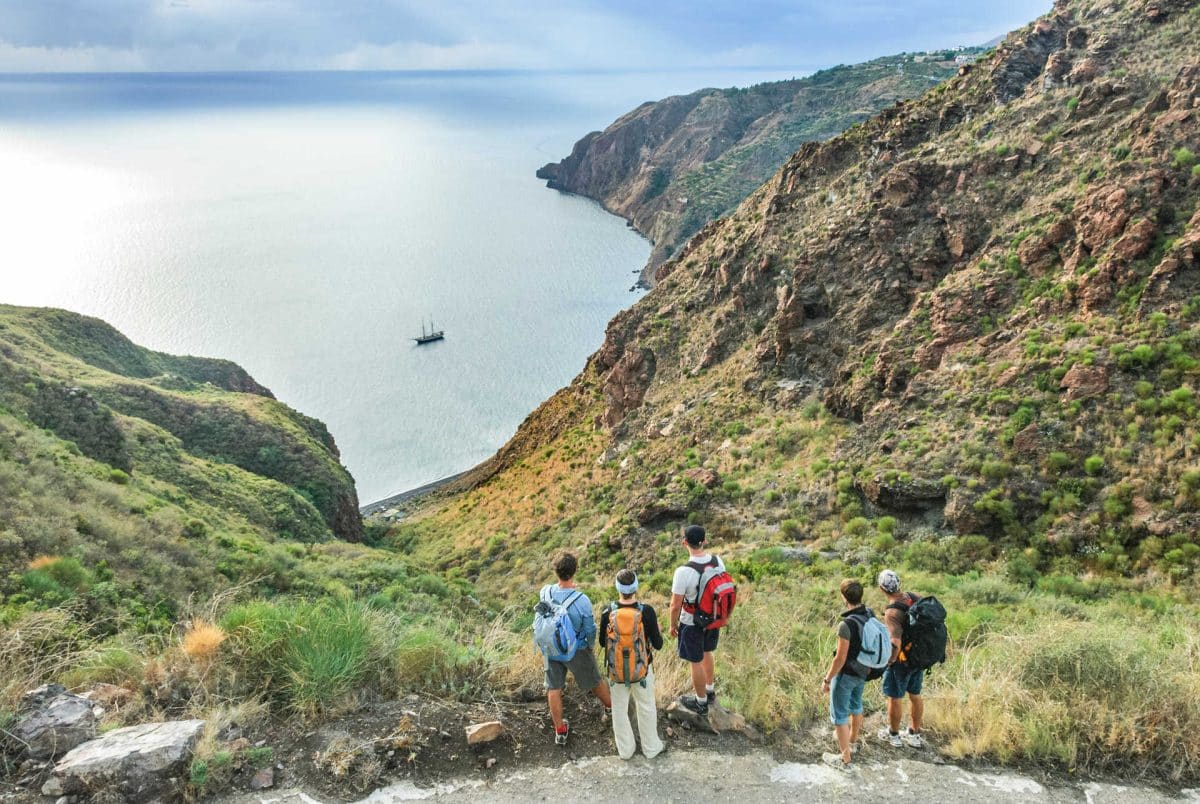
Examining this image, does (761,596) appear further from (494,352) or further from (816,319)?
(494,352)

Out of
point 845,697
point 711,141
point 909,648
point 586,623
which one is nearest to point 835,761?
point 845,697

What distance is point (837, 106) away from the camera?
139m

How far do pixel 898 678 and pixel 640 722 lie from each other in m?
2.47

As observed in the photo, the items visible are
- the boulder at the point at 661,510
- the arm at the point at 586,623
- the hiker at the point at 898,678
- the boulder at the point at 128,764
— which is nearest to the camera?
the boulder at the point at 128,764

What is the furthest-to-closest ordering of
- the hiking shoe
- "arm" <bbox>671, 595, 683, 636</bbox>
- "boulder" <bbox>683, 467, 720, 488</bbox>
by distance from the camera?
"boulder" <bbox>683, 467, 720, 488</bbox>
"arm" <bbox>671, 595, 683, 636</bbox>
the hiking shoe

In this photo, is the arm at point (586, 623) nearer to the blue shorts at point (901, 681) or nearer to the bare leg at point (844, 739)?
the bare leg at point (844, 739)

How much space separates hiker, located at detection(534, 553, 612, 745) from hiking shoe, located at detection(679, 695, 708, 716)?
96 cm

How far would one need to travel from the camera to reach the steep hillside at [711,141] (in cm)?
12419

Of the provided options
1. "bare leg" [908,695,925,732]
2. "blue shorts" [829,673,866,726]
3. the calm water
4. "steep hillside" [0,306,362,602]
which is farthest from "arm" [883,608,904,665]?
the calm water

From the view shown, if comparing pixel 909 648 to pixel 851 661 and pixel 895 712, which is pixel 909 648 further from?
pixel 895 712

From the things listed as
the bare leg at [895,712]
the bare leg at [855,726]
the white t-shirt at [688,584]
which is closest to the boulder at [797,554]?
the bare leg at [895,712]

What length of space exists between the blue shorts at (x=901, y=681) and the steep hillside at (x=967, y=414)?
570 millimetres

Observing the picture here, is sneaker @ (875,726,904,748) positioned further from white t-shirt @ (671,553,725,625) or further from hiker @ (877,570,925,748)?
white t-shirt @ (671,553,725,625)

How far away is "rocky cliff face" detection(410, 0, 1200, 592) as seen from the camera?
49.1ft
